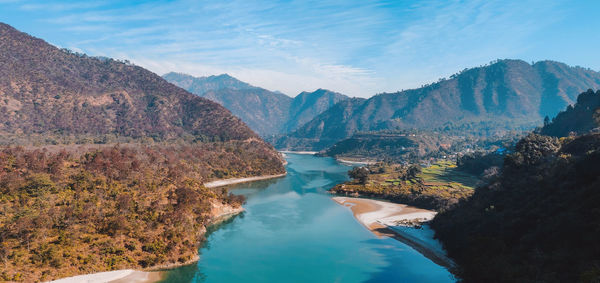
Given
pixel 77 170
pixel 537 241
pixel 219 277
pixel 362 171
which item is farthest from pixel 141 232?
pixel 362 171

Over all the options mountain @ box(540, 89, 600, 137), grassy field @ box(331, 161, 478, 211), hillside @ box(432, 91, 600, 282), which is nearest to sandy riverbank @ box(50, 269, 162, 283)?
hillside @ box(432, 91, 600, 282)

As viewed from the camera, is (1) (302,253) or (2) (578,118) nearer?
(1) (302,253)

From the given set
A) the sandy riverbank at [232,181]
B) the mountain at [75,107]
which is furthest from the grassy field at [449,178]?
the mountain at [75,107]

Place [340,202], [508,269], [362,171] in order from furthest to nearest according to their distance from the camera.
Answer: [362,171] → [340,202] → [508,269]

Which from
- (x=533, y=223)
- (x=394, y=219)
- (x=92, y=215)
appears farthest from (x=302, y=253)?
(x=92, y=215)

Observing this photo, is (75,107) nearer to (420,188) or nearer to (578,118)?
(420,188)

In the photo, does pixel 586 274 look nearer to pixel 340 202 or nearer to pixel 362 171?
pixel 340 202
